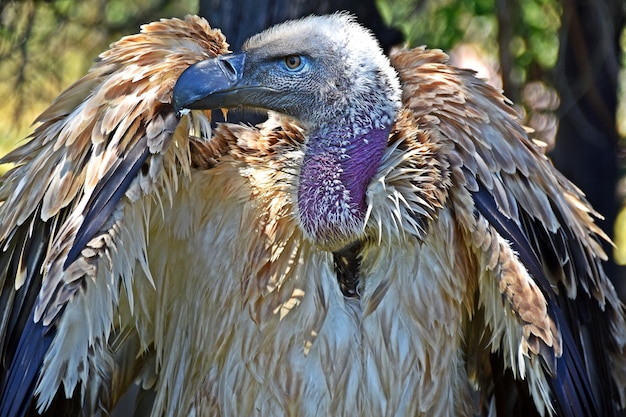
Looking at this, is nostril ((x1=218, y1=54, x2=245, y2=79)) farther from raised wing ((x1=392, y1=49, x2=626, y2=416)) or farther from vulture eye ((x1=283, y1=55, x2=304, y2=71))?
raised wing ((x1=392, y1=49, x2=626, y2=416))

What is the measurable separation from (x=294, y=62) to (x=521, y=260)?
1.09 meters

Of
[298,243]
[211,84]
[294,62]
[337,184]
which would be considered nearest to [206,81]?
[211,84]

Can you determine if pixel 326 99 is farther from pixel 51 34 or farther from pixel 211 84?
pixel 51 34

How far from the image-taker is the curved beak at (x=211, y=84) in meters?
3.78

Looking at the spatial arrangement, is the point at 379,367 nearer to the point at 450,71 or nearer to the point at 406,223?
the point at 406,223

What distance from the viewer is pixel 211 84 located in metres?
3.86

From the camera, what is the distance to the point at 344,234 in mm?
3908

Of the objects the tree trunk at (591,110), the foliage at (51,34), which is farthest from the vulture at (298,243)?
the foliage at (51,34)

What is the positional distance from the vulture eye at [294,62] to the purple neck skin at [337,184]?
0.27 meters

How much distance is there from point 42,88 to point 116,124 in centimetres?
293

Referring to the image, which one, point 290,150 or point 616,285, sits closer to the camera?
point 290,150

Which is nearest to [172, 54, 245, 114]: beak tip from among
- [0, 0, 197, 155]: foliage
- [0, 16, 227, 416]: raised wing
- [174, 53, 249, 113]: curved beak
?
[174, 53, 249, 113]: curved beak

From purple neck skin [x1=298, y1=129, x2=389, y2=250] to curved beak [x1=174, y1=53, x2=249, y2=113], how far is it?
36 centimetres

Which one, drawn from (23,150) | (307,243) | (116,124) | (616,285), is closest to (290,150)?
(307,243)
